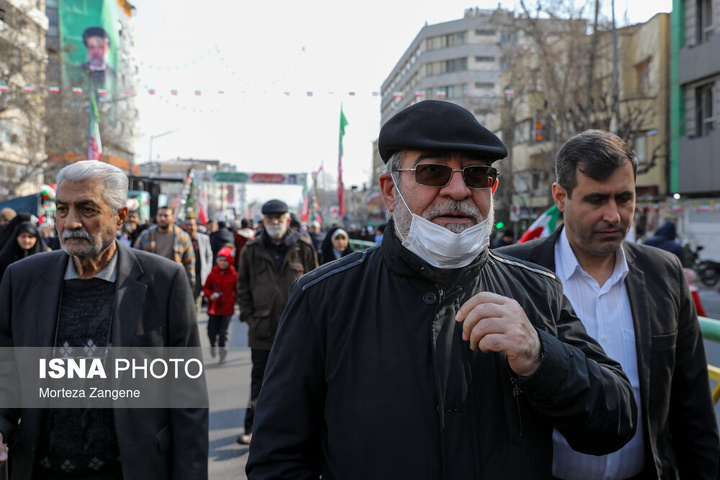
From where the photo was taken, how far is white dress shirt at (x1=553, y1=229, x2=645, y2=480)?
2.44m

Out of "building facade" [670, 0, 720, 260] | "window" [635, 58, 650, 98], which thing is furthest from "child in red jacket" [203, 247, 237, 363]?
"window" [635, 58, 650, 98]

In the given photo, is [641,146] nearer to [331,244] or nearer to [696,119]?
[696,119]

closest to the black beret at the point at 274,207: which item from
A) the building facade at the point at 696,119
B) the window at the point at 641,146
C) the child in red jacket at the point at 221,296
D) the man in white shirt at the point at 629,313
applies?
the child in red jacket at the point at 221,296

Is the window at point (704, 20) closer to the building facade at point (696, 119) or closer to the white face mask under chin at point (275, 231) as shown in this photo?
the building facade at point (696, 119)

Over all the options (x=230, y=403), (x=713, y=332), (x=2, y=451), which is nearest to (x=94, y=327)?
(x=2, y=451)

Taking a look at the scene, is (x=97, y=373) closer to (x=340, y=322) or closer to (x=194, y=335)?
(x=194, y=335)

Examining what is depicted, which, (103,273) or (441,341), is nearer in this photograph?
(441,341)

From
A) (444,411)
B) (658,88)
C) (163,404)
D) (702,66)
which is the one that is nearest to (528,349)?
(444,411)

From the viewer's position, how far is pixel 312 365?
1.80 metres

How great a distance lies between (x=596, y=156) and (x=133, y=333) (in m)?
2.05

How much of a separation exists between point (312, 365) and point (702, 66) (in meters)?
28.2

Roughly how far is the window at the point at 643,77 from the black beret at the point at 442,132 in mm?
30538

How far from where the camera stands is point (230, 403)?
7.03 meters

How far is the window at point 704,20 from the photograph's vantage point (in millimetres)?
26281
